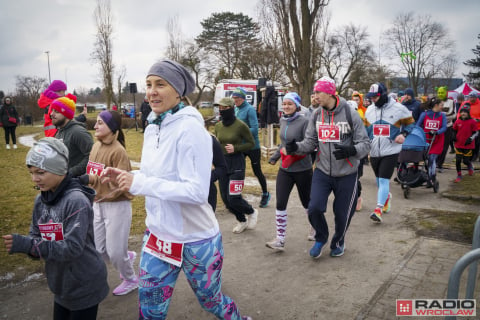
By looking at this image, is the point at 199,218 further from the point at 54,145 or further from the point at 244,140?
the point at 244,140

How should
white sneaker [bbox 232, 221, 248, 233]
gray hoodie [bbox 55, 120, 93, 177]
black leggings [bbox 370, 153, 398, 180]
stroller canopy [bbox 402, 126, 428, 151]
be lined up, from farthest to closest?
stroller canopy [bbox 402, 126, 428, 151]
black leggings [bbox 370, 153, 398, 180]
white sneaker [bbox 232, 221, 248, 233]
gray hoodie [bbox 55, 120, 93, 177]

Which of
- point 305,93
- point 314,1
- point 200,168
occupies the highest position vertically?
point 314,1

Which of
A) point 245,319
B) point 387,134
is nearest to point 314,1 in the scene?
point 387,134

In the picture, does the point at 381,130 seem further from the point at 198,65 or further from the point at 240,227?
the point at 198,65

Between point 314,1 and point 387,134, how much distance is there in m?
10.8

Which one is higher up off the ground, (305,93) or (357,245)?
(305,93)

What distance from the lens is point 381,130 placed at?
231 inches

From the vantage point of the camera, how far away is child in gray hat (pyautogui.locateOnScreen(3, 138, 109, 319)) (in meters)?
2.24

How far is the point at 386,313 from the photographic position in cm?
316

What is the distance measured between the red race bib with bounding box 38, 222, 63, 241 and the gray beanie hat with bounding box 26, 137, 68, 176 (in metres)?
0.32

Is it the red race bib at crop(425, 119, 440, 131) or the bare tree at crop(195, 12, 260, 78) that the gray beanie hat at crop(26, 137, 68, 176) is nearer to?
the red race bib at crop(425, 119, 440, 131)

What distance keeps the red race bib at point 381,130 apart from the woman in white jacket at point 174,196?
435 cm

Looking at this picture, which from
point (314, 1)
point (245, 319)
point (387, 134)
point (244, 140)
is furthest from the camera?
point (314, 1)

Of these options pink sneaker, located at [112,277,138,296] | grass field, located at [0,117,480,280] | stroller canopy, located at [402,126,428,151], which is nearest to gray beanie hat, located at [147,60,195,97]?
pink sneaker, located at [112,277,138,296]
